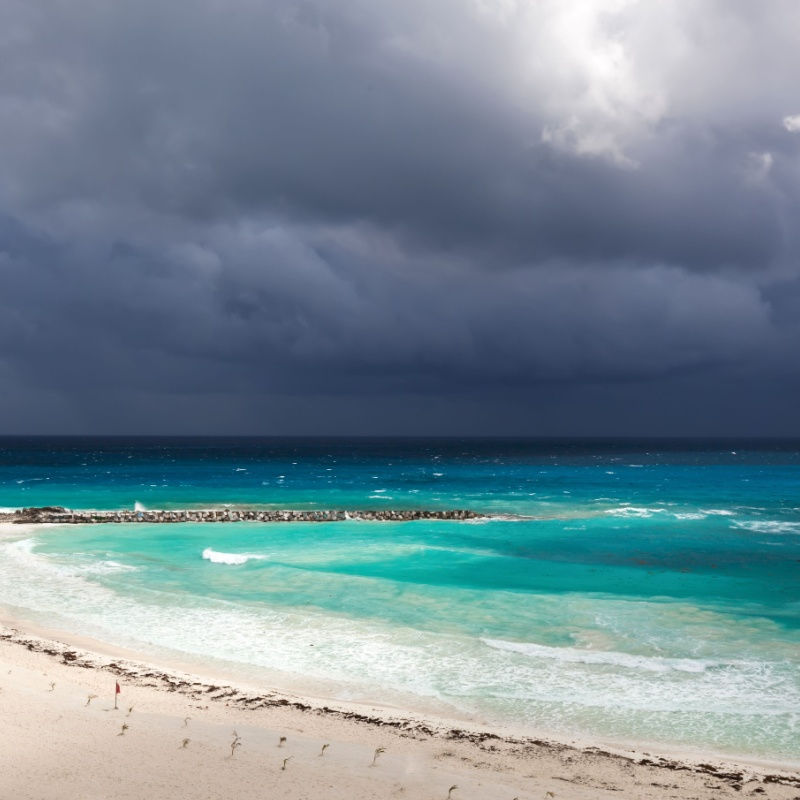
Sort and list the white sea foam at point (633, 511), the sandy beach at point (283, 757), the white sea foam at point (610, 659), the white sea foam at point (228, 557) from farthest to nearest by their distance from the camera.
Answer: the white sea foam at point (633, 511) → the white sea foam at point (228, 557) → the white sea foam at point (610, 659) → the sandy beach at point (283, 757)

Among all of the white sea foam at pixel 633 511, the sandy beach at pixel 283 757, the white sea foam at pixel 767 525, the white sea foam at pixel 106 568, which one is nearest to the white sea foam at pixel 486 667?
the sandy beach at pixel 283 757

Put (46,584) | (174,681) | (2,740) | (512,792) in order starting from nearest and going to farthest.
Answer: (512,792) < (2,740) < (174,681) < (46,584)

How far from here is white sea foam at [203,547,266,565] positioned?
36.4 meters

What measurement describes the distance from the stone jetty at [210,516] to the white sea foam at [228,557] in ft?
53.5

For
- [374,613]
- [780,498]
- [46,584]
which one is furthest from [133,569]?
[780,498]

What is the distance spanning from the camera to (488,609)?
26.8 m

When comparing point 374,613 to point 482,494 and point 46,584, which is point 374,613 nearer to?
point 46,584

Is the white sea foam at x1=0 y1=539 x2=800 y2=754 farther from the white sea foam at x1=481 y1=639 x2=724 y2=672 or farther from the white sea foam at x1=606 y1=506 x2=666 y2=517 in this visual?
the white sea foam at x1=606 y1=506 x2=666 y2=517

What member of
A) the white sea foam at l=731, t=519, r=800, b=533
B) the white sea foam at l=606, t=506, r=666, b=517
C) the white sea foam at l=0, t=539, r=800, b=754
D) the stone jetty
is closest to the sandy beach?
the white sea foam at l=0, t=539, r=800, b=754

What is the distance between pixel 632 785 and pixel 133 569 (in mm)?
28107

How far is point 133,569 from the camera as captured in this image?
34125 mm

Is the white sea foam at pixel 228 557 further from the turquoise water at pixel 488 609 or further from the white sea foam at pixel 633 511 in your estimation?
the white sea foam at pixel 633 511

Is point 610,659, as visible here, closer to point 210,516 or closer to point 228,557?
point 228,557

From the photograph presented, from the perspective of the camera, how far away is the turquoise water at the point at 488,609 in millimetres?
17453
